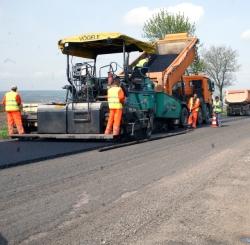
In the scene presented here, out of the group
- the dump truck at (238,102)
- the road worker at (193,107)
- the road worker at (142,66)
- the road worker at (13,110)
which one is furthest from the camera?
the dump truck at (238,102)

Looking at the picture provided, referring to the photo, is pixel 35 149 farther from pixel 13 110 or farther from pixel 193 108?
pixel 193 108

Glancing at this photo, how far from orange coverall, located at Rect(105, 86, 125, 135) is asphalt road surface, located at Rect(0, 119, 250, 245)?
7.11 ft

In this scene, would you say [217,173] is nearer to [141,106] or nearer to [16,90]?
[141,106]

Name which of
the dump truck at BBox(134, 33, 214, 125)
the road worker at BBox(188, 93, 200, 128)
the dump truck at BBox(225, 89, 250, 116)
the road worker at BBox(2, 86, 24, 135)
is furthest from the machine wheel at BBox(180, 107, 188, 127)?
the dump truck at BBox(225, 89, 250, 116)

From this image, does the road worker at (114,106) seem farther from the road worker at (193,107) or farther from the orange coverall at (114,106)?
the road worker at (193,107)

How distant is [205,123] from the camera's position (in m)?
19.7

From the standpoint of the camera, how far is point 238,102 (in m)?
32.3

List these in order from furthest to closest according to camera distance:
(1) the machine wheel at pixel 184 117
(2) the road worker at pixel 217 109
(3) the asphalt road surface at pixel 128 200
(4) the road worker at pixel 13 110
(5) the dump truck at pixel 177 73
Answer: (2) the road worker at pixel 217 109 → (1) the machine wheel at pixel 184 117 → (5) the dump truck at pixel 177 73 → (4) the road worker at pixel 13 110 → (3) the asphalt road surface at pixel 128 200

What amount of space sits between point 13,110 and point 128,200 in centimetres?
761

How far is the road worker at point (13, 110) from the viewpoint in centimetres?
1246

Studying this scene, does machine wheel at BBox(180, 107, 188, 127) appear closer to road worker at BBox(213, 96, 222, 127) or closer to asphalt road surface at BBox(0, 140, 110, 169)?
road worker at BBox(213, 96, 222, 127)

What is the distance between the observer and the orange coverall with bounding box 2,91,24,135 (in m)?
12.5

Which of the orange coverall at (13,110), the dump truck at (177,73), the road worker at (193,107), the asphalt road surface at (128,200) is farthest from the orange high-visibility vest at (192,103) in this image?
the asphalt road surface at (128,200)

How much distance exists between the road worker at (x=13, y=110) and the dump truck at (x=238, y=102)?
2220cm
